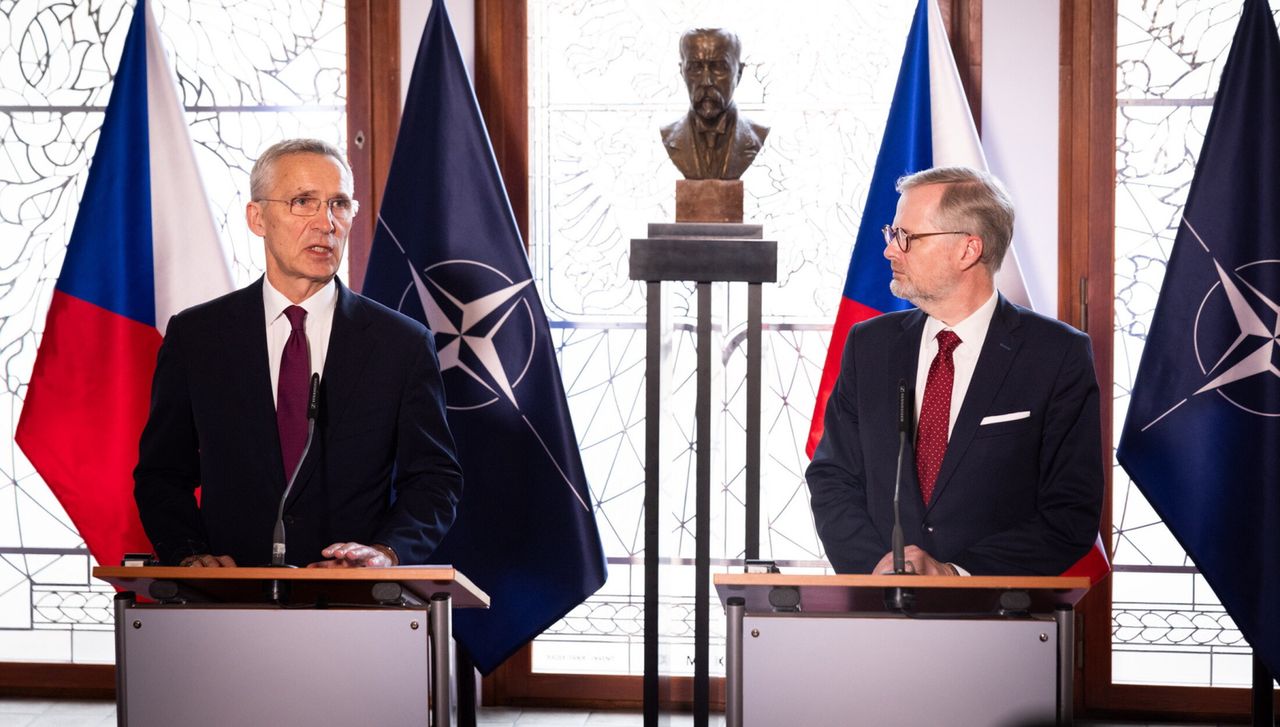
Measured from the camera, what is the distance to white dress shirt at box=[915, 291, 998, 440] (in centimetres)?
263

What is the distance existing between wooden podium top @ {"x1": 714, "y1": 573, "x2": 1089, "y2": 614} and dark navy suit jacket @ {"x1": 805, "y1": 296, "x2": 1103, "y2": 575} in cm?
57

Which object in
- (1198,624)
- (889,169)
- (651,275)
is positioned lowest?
(1198,624)

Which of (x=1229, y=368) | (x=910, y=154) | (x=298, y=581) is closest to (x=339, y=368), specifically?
(x=298, y=581)

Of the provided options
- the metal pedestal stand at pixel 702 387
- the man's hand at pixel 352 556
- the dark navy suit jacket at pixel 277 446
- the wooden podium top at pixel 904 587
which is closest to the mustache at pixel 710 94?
the metal pedestal stand at pixel 702 387

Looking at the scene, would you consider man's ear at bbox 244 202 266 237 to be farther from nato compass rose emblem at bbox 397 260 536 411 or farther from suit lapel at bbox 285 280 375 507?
nato compass rose emblem at bbox 397 260 536 411

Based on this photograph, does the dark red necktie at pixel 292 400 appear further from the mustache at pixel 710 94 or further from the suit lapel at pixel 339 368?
the mustache at pixel 710 94

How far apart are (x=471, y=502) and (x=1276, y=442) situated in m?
2.28

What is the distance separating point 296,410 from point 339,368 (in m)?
0.12

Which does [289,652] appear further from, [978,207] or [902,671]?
[978,207]

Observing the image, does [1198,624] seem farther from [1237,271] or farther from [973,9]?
[973,9]

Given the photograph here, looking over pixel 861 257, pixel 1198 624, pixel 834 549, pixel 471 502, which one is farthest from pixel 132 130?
pixel 1198 624

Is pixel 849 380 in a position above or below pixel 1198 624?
above

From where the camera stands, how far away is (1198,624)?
4.16m

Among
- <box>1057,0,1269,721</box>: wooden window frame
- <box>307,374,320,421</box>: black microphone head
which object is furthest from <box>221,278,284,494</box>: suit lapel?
<box>1057,0,1269,721</box>: wooden window frame
